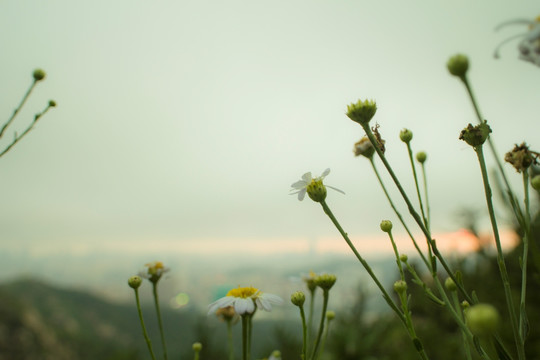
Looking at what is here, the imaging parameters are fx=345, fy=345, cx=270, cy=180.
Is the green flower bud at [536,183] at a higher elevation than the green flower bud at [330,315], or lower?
higher

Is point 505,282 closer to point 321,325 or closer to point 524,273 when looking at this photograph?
point 524,273

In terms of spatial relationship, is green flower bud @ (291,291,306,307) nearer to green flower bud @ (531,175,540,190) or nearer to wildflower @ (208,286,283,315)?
wildflower @ (208,286,283,315)

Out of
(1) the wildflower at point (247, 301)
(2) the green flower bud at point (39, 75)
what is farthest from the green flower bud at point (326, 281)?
(2) the green flower bud at point (39, 75)

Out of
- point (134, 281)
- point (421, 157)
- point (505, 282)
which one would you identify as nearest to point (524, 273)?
point (505, 282)

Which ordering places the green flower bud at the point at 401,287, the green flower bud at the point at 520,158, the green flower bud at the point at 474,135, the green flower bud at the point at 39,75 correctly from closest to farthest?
the green flower bud at the point at 474,135 < the green flower bud at the point at 520,158 < the green flower bud at the point at 401,287 < the green flower bud at the point at 39,75

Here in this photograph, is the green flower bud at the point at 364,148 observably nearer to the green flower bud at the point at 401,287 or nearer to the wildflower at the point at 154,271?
the green flower bud at the point at 401,287

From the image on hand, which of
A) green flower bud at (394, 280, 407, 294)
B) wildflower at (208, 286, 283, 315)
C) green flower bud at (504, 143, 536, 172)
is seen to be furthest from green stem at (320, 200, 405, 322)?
green flower bud at (504, 143, 536, 172)
